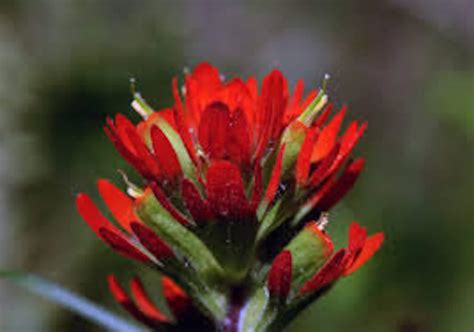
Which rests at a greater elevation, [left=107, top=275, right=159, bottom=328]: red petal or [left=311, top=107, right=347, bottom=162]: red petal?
[left=311, top=107, right=347, bottom=162]: red petal

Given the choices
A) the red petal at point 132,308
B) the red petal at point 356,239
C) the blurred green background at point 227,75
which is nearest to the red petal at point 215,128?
the red petal at point 356,239

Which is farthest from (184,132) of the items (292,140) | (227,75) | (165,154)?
(227,75)

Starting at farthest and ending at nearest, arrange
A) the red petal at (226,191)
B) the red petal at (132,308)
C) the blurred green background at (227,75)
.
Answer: the blurred green background at (227,75) → the red petal at (132,308) → the red petal at (226,191)

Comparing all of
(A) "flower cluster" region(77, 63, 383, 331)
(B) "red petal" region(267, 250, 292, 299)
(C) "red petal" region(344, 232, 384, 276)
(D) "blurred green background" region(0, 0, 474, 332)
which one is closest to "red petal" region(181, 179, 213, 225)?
(A) "flower cluster" region(77, 63, 383, 331)

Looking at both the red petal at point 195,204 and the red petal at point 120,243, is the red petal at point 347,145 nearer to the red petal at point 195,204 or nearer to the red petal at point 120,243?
the red petal at point 195,204

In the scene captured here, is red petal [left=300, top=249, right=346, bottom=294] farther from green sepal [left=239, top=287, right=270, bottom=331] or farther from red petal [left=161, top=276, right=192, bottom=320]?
red petal [left=161, top=276, right=192, bottom=320]

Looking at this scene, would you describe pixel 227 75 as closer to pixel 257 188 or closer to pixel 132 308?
pixel 132 308
